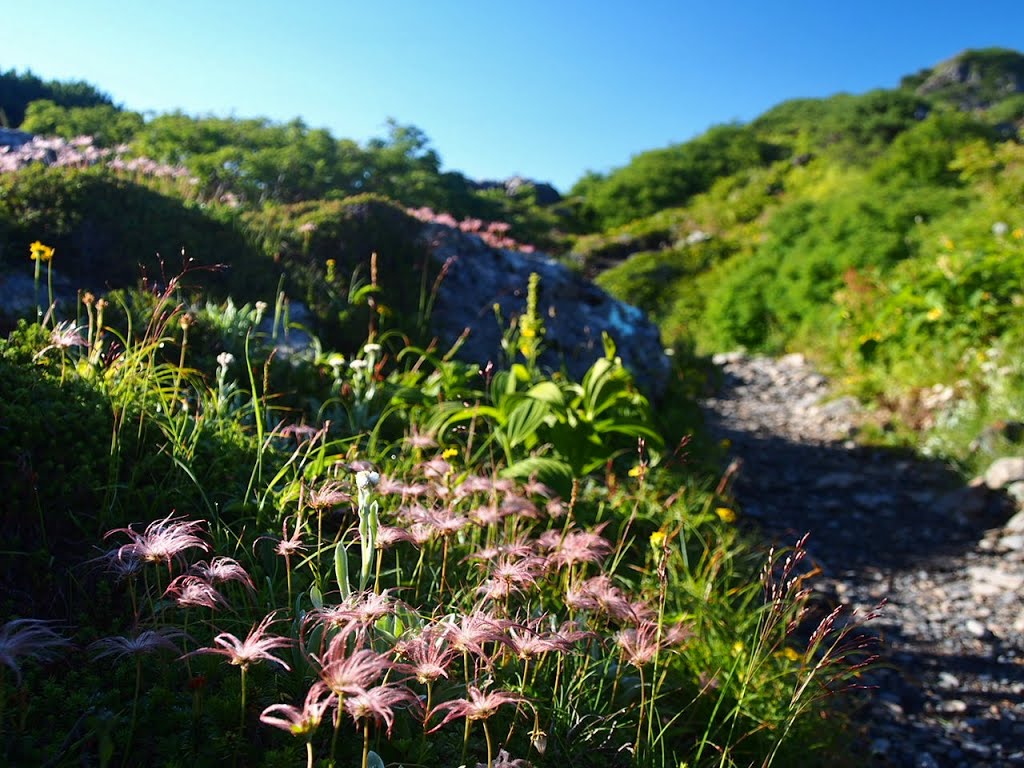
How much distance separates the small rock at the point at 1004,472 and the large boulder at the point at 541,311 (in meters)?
2.62

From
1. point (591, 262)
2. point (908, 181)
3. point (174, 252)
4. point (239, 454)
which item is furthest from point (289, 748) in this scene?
point (591, 262)

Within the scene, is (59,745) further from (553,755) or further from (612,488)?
(612,488)

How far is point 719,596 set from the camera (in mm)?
3379

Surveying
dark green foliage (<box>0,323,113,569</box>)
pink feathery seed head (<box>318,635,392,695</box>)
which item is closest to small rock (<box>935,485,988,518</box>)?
pink feathery seed head (<box>318,635,392,695</box>)

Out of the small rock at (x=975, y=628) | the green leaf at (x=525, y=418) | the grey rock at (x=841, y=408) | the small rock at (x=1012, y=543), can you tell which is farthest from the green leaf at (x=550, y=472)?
the grey rock at (x=841, y=408)

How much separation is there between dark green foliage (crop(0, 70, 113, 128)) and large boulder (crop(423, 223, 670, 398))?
809 cm

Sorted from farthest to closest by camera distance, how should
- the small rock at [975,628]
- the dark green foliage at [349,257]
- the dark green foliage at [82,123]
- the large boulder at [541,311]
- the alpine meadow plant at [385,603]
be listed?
the dark green foliage at [82,123]
the large boulder at [541,311]
the dark green foliage at [349,257]
the small rock at [975,628]
the alpine meadow plant at [385,603]

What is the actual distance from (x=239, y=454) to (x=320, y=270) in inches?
118

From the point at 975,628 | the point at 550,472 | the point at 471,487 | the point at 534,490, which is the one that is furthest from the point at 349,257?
the point at 975,628

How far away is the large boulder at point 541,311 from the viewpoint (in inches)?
229

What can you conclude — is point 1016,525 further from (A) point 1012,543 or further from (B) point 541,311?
(B) point 541,311

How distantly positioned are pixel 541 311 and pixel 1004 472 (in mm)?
3847

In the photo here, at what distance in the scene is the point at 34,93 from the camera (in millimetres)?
11320

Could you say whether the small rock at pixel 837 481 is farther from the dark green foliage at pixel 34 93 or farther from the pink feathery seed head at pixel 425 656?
the dark green foliage at pixel 34 93
